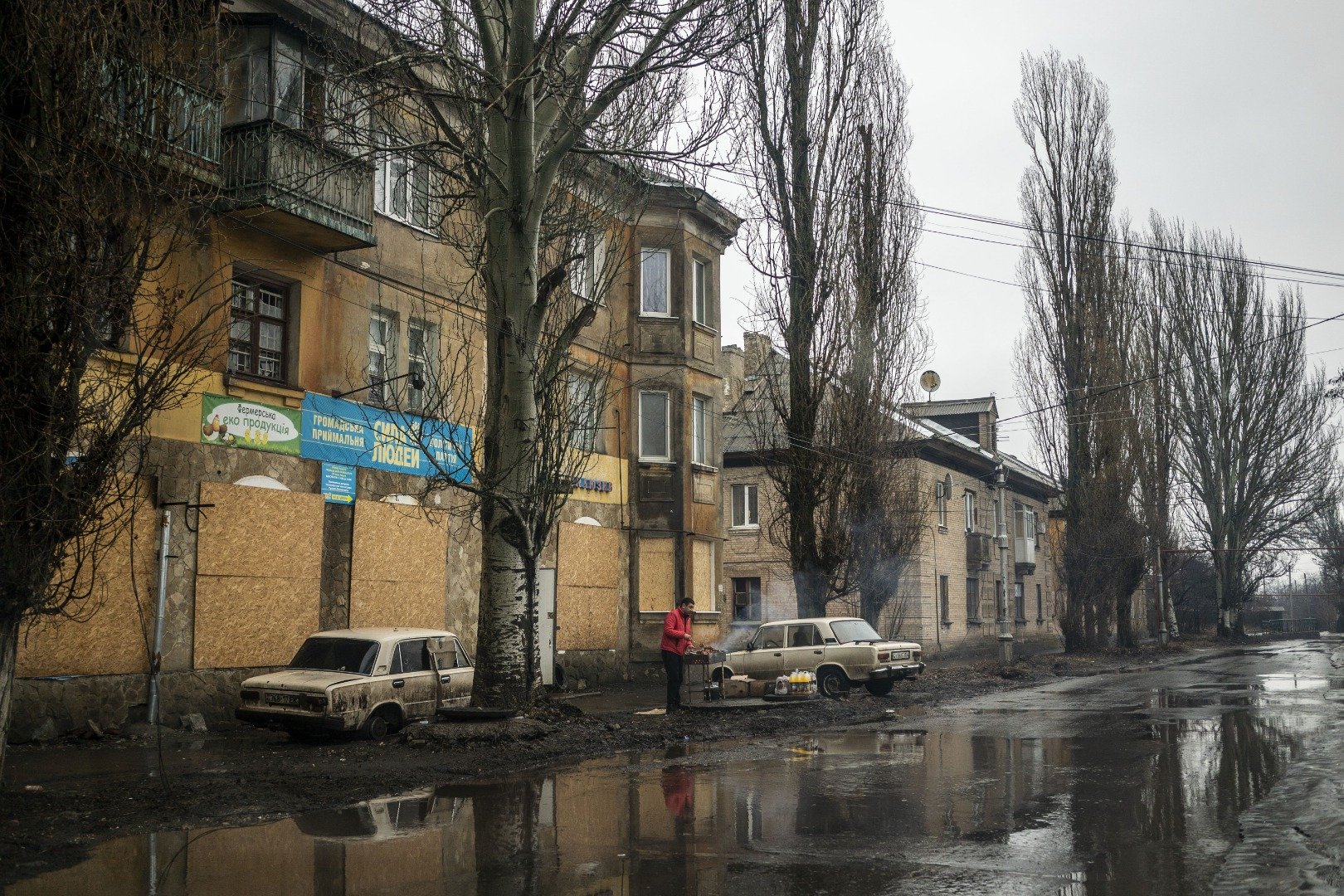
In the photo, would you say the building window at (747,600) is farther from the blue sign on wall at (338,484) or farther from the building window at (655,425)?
the blue sign on wall at (338,484)

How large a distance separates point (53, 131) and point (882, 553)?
21.3 metres

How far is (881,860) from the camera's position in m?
6.92

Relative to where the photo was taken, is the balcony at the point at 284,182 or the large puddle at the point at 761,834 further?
the balcony at the point at 284,182

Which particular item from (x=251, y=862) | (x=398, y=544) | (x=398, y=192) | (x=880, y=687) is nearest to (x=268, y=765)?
(x=251, y=862)

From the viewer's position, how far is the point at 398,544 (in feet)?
63.6

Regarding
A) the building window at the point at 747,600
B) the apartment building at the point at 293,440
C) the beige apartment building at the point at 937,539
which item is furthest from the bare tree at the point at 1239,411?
the apartment building at the point at 293,440

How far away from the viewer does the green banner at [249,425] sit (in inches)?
631

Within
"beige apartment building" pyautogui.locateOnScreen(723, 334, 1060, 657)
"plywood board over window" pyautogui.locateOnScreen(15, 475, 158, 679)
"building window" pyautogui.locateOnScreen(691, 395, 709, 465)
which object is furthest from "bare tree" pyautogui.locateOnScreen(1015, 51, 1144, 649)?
"plywood board over window" pyautogui.locateOnScreen(15, 475, 158, 679)

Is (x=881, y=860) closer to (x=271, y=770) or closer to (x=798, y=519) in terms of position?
(x=271, y=770)

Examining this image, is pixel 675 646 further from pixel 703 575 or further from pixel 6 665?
pixel 703 575

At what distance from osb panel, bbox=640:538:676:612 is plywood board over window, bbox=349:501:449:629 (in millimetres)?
6875

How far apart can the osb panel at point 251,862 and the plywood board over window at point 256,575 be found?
8.00 m

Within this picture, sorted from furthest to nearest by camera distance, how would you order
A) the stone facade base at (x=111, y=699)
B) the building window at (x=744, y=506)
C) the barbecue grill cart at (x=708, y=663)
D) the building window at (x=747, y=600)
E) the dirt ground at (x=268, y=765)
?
the building window at (x=744, y=506) → the building window at (x=747, y=600) → the barbecue grill cart at (x=708, y=663) → the stone facade base at (x=111, y=699) → the dirt ground at (x=268, y=765)

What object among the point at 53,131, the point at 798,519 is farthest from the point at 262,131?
the point at 798,519
